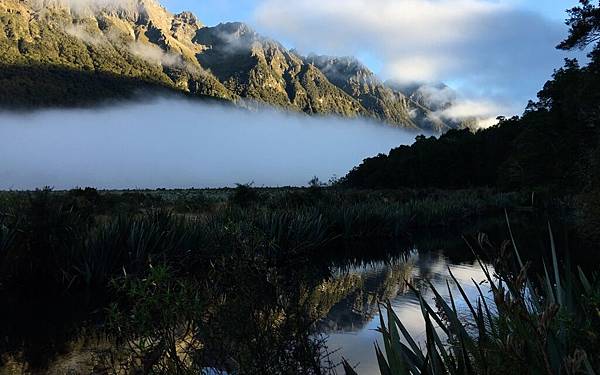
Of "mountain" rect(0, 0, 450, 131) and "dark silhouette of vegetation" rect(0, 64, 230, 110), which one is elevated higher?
"mountain" rect(0, 0, 450, 131)

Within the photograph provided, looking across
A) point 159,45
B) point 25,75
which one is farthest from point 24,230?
point 159,45

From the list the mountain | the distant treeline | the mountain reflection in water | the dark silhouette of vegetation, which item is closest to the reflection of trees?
the mountain reflection in water

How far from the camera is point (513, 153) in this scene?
47938mm

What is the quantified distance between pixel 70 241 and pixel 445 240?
15014 mm

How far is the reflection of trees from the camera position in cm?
815

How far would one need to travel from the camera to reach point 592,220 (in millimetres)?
11812

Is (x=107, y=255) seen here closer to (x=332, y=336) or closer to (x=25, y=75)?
(x=332, y=336)

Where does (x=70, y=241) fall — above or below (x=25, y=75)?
below

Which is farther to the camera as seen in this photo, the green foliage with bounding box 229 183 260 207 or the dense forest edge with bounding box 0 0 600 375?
the green foliage with bounding box 229 183 260 207

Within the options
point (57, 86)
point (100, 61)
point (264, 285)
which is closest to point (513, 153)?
point (264, 285)

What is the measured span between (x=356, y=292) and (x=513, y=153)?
4247 cm

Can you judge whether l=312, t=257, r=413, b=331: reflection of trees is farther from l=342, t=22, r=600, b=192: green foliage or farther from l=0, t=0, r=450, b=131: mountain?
l=0, t=0, r=450, b=131: mountain

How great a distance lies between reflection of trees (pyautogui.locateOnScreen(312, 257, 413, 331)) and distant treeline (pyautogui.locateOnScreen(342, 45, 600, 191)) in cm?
1033

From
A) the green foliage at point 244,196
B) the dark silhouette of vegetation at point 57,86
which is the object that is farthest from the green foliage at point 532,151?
the dark silhouette of vegetation at point 57,86
